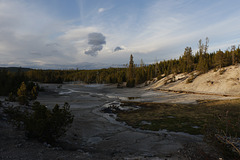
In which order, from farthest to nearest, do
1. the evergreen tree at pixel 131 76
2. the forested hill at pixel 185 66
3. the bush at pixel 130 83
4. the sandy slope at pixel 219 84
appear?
1. the evergreen tree at pixel 131 76
2. the bush at pixel 130 83
3. the forested hill at pixel 185 66
4. the sandy slope at pixel 219 84

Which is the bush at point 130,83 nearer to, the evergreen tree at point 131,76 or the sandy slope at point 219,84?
the evergreen tree at point 131,76

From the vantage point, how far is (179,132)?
15.2 metres

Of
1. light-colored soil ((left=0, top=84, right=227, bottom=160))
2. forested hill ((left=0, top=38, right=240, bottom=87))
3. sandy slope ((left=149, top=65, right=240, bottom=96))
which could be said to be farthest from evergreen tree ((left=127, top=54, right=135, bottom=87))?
light-colored soil ((left=0, top=84, right=227, bottom=160))

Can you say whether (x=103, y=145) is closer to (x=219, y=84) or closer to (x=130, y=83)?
(x=219, y=84)

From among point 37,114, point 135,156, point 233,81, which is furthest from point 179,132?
point 233,81

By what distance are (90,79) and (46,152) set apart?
524ft

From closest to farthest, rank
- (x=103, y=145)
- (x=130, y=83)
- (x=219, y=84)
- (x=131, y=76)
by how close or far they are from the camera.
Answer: (x=103, y=145) → (x=219, y=84) → (x=130, y=83) → (x=131, y=76)

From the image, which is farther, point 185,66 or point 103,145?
point 185,66

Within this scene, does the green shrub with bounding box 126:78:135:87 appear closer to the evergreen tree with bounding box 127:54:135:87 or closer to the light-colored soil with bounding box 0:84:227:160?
the evergreen tree with bounding box 127:54:135:87

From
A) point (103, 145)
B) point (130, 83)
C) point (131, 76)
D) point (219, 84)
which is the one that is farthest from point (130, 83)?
point (103, 145)

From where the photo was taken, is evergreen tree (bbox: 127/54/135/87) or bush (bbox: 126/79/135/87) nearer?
bush (bbox: 126/79/135/87)

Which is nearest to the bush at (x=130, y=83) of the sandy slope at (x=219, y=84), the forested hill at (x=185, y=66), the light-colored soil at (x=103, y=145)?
the forested hill at (x=185, y=66)

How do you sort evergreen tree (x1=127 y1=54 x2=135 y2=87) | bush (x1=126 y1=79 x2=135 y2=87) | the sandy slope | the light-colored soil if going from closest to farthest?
the light-colored soil
the sandy slope
bush (x1=126 y1=79 x2=135 y2=87)
evergreen tree (x1=127 y1=54 x2=135 y2=87)

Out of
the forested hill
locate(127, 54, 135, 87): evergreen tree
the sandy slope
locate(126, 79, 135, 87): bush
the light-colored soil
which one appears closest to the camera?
the light-colored soil
